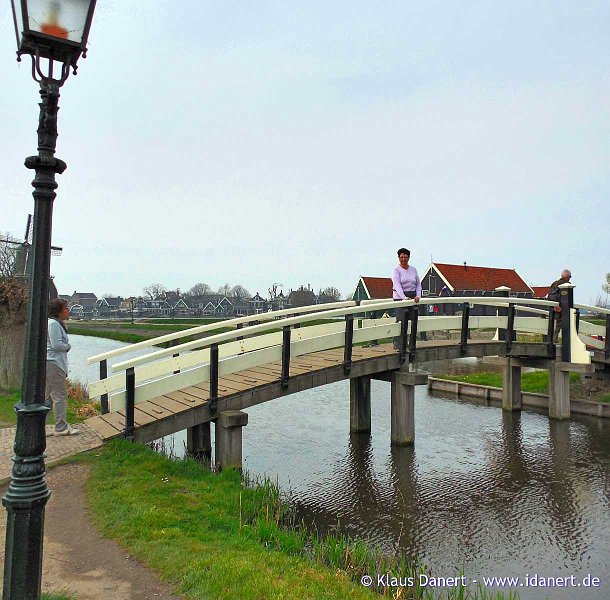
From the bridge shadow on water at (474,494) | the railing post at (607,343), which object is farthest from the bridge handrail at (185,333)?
the railing post at (607,343)

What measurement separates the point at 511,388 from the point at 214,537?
11.5 meters

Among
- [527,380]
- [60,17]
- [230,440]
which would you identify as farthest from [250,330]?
[527,380]

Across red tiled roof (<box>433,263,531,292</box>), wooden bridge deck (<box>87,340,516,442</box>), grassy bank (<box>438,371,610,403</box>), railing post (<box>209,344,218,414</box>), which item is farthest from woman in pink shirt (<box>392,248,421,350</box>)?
red tiled roof (<box>433,263,531,292</box>)

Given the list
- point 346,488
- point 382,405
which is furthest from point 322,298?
point 346,488

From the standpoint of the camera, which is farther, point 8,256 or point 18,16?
point 8,256

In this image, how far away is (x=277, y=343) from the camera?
1007cm

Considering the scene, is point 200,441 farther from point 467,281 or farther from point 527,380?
point 467,281

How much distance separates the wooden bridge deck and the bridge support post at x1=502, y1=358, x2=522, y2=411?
326 cm

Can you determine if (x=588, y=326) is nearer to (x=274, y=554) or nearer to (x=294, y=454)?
(x=294, y=454)

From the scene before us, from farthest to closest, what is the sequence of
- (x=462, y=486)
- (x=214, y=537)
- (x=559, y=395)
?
1. (x=559, y=395)
2. (x=462, y=486)
3. (x=214, y=537)

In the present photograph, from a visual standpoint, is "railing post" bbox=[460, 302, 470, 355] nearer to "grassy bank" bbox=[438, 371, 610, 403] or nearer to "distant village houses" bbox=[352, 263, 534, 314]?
"grassy bank" bbox=[438, 371, 610, 403]

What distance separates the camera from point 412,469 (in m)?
9.23

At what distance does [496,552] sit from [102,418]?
18.2 feet

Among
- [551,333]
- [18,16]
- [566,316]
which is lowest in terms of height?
[551,333]
